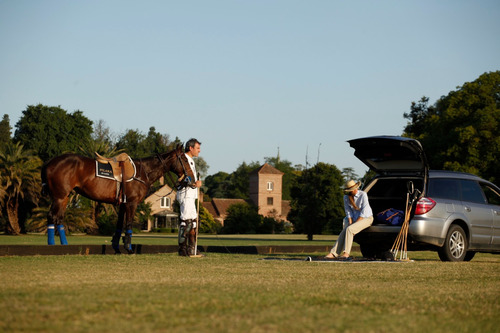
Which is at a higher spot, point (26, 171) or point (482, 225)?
point (26, 171)

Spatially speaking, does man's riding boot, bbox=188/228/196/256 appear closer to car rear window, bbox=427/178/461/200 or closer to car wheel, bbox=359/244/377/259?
car wheel, bbox=359/244/377/259

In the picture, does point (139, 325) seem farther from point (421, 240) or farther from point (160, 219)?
point (160, 219)

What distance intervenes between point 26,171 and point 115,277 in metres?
45.8

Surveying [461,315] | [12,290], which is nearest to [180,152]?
[12,290]

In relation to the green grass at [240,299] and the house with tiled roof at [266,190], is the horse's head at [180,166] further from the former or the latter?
the house with tiled roof at [266,190]

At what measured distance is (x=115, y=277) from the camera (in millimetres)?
9430

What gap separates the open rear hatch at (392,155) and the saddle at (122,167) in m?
5.02

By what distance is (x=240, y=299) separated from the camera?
23.4 ft

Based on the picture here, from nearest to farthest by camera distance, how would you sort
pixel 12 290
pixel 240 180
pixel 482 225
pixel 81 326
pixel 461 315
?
pixel 81 326 < pixel 461 315 < pixel 12 290 < pixel 482 225 < pixel 240 180

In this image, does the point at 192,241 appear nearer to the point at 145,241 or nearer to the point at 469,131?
the point at 145,241

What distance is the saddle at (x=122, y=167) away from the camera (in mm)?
15945

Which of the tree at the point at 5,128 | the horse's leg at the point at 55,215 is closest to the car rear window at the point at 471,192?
the horse's leg at the point at 55,215

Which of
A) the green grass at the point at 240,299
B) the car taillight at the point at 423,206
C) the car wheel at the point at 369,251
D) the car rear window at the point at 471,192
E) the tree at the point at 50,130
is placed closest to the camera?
the green grass at the point at 240,299

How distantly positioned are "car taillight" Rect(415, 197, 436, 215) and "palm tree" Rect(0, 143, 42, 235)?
4046 centimetres
